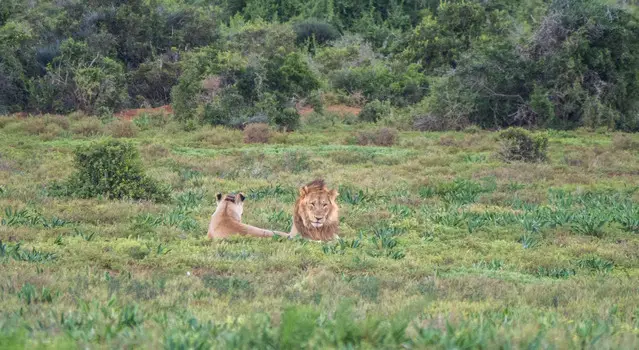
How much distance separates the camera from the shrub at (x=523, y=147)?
21.0 m

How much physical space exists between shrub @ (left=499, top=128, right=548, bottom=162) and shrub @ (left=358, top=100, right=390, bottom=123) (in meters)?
9.88

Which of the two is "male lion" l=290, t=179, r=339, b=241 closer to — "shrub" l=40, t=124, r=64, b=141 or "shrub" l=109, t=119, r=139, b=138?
"shrub" l=40, t=124, r=64, b=141

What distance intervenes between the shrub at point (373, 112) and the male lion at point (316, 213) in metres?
19.9

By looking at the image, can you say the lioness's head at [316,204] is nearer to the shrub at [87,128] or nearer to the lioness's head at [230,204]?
the lioness's head at [230,204]

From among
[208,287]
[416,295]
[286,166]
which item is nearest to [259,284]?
[208,287]

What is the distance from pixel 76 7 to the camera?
35062 millimetres

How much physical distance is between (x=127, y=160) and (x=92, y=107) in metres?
16.2

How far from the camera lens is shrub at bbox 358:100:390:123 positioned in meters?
30.9

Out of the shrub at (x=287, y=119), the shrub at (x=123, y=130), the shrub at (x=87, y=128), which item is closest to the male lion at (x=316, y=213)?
the shrub at (x=123, y=130)

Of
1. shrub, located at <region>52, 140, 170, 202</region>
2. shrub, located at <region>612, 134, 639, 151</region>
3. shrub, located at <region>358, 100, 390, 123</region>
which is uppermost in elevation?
shrub, located at <region>52, 140, 170, 202</region>

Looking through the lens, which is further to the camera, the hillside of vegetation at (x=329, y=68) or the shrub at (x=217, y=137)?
the hillside of vegetation at (x=329, y=68)

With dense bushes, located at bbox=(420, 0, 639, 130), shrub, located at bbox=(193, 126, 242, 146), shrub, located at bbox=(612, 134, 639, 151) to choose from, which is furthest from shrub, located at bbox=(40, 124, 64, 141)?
shrub, located at bbox=(612, 134, 639, 151)

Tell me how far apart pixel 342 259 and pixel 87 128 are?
17147 millimetres

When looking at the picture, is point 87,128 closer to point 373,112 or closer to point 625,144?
point 373,112
